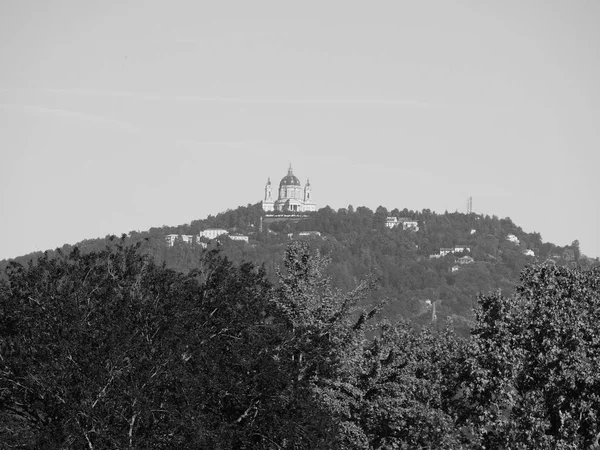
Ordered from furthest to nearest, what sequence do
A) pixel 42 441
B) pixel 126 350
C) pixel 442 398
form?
pixel 442 398 < pixel 126 350 < pixel 42 441

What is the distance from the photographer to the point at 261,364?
33906mm

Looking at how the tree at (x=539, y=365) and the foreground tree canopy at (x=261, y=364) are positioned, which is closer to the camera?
the foreground tree canopy at (x=261, y=364)

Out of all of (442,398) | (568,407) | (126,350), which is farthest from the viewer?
(442,398)

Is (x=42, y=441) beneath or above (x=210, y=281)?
beneath

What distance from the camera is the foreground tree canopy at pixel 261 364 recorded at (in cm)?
3105

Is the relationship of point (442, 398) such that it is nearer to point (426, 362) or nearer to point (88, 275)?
point (426, 362)

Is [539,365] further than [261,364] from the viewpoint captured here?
Yes

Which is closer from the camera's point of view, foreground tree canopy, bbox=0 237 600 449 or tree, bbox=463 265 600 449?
foreground tree canopy, bbox=0 237 600 449

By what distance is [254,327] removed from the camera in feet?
114

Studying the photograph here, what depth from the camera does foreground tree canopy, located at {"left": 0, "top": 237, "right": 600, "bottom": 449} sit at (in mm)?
31047

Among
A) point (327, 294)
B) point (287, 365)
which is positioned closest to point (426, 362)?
point (327, 294)

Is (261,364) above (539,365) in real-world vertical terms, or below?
above

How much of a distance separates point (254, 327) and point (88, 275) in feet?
14.8

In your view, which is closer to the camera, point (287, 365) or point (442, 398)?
point (287, 365)
